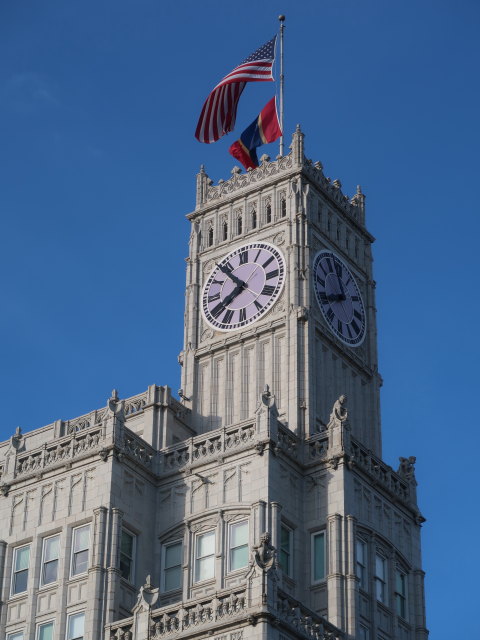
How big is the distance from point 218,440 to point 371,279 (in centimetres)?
1776

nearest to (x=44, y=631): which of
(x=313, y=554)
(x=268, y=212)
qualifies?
(x=313, y=554)

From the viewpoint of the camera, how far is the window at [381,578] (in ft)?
241

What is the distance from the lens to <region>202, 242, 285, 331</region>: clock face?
270ft

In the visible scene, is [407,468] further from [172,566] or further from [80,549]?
[80,549]

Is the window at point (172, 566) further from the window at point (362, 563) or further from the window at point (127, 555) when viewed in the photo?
the window at point (362, 563)

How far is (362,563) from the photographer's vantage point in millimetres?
72812

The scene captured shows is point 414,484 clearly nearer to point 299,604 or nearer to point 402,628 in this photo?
point 402,628

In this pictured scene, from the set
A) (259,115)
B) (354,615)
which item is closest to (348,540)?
(354,615)

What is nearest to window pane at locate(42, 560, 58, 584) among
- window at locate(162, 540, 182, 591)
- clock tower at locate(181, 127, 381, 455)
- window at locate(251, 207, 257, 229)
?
window at locate(162, 540, 182, 591)

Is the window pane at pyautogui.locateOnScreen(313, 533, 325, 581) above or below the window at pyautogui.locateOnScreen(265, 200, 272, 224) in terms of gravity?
below

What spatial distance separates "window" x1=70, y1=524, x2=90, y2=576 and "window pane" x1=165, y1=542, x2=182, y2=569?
3.84 meters

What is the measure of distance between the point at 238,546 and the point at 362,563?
5839 millimetres

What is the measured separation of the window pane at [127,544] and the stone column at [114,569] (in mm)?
733

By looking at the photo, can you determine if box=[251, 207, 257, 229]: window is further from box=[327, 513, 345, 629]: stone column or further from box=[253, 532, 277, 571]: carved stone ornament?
box=[253, 532, 277, 571]: carved stone ornament
